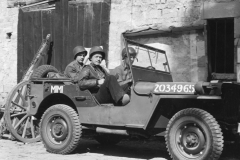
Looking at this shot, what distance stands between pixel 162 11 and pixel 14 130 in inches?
156

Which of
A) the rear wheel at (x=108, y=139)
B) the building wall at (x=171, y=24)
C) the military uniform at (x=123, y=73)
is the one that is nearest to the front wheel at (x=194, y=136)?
the military uniform at (x=123, y=73)

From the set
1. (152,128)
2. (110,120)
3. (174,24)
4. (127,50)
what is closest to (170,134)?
(152,128)

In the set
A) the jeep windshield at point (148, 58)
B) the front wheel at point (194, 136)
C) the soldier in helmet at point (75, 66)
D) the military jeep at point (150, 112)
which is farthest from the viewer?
the soldier in helmet at point (75, 66)

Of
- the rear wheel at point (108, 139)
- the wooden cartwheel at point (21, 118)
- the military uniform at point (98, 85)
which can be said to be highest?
the military uniform at point (98, 85)

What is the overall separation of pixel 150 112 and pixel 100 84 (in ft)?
3.18

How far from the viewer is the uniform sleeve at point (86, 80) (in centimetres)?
655

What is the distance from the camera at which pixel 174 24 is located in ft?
31.2

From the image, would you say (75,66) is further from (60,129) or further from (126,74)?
(60,129)

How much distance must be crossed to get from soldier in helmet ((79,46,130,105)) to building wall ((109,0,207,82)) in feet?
8.55

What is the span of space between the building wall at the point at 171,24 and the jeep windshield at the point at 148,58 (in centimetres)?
196

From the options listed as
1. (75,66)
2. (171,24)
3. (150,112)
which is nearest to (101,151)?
(150,112)

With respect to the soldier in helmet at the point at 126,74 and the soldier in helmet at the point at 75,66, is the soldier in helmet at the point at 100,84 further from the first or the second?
the soldier in helmet at the point at 75,66

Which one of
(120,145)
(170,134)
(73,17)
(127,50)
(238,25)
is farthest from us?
(73,17)

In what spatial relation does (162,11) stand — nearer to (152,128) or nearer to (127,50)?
(127,50)
